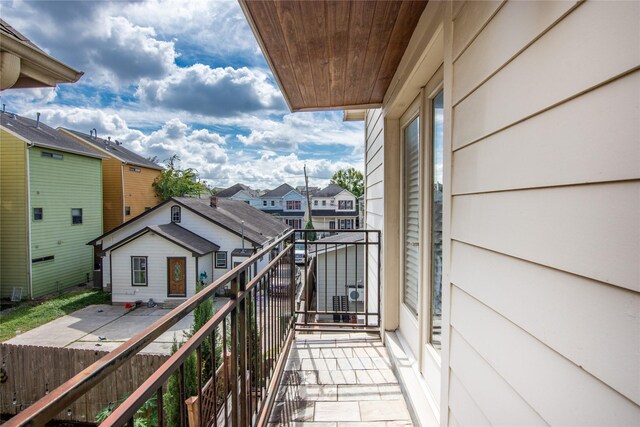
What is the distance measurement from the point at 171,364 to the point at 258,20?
1.51 metres

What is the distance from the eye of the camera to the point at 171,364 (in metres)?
0.70

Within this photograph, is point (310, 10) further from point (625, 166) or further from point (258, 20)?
point (625, 166)

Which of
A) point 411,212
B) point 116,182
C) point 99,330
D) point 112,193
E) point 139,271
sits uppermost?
A: point 116,182

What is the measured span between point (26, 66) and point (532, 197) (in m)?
2.89

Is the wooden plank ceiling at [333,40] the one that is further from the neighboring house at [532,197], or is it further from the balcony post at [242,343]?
the balcony post at [242,343]

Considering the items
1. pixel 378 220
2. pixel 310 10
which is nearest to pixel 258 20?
pixel 310 10

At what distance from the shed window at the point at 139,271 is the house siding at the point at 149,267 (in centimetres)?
10

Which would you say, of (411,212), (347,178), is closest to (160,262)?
(411,212)

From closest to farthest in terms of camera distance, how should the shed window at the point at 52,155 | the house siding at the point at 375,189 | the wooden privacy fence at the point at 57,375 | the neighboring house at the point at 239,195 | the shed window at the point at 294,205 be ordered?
the house siding at the point at 375,189, the wooden privacy fence at the point at 57,375, the shed window at the point at 52,155, the shed window at the point at 294,205, the neighboring house at the point at 239,195

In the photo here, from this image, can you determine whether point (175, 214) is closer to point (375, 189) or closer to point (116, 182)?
point (116, 182)

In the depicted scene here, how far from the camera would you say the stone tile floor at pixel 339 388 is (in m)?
1.81

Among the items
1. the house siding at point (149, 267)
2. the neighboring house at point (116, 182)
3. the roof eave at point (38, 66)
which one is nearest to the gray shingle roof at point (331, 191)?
the neighboring house at point (116, 182)

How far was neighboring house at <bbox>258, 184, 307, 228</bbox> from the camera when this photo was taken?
29688 millimetres

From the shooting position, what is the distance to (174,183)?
1812cm
